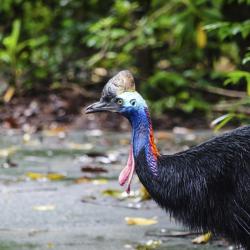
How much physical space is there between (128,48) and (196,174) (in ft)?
19.5

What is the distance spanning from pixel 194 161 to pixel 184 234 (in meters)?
0.98

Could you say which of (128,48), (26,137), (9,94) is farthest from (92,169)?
(9,94)

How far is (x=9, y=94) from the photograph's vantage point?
34.8 ft

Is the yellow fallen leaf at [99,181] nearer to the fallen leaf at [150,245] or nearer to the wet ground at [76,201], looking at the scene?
the wet ground at [76,201]

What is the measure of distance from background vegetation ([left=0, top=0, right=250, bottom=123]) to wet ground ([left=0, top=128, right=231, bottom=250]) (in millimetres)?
876

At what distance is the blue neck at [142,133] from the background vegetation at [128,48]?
13.6 ft

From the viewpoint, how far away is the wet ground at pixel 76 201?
4.82 m

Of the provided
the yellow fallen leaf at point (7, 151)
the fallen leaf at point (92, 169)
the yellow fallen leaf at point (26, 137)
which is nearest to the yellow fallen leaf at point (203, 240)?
the fallen leaf at point (92, 169)

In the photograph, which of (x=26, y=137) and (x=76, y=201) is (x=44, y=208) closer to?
(x=76, y=201)

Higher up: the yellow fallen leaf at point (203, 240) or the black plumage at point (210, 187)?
the black plumage at point (210, 187)

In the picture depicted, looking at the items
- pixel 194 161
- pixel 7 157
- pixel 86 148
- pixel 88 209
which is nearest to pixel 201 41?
pixel 86 148

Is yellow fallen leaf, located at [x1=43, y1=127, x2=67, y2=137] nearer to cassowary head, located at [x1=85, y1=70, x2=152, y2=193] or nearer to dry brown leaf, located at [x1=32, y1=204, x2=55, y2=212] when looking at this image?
dry brown leaf, located at [x1=32, y1=204, x2=55, y2=212]

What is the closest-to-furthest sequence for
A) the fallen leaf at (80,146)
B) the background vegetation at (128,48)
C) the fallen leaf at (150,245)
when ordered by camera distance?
the fallen leaf at (150,245)
the fallen leaf at (80,146)
the background vegetation at (128,48)

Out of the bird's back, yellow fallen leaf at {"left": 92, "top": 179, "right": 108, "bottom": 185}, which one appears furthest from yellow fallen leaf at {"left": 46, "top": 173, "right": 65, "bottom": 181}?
the bird's back
